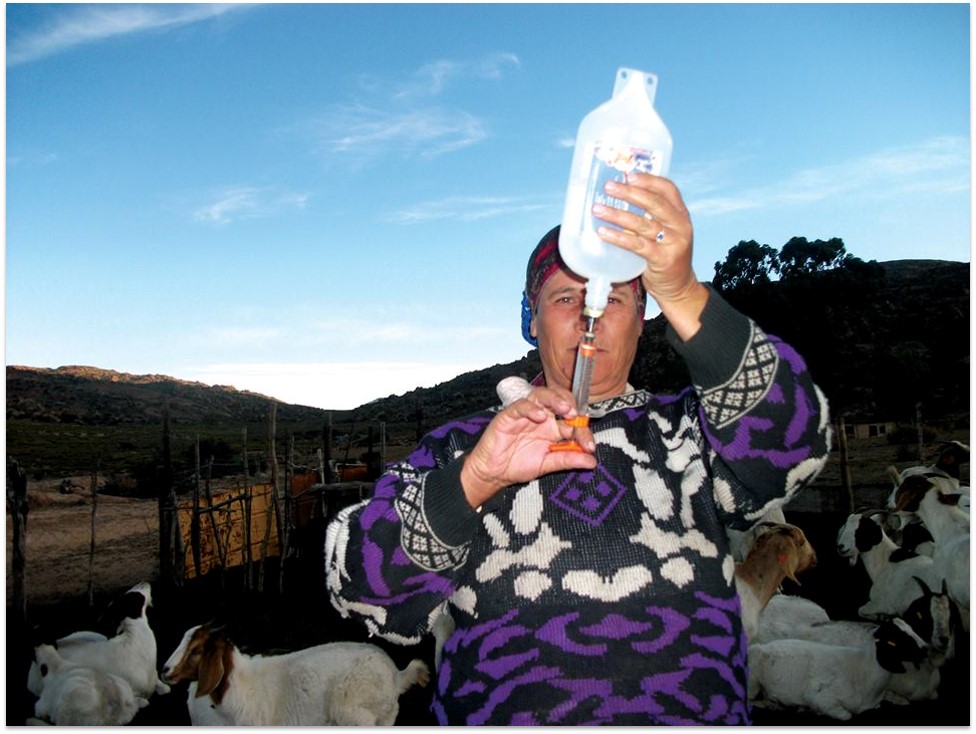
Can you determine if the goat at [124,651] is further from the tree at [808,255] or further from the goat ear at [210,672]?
the tree at [808,255]

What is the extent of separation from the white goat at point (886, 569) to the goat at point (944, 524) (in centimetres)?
14

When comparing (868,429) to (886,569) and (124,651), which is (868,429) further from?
(124,651)

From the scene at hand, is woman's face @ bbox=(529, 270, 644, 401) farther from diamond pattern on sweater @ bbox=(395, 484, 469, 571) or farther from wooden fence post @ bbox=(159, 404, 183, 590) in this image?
wooden fence post @ bbox=(159, 404, 183, 590)

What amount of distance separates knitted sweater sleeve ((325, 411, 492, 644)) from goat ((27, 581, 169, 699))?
565 cm

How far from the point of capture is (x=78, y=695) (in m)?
5.93

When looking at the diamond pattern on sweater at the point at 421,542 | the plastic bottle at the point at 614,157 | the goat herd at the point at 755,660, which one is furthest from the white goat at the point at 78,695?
the plastic bottle at the point at 614,157

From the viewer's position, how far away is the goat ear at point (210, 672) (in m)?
4.98

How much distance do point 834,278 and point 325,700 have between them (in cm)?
2682

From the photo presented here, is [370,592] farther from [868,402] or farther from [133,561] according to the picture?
[868,402]

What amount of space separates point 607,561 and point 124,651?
6216 mm

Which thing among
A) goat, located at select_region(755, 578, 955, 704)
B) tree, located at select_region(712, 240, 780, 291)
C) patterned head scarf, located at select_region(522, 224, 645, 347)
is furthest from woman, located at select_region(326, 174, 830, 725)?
tree, located at select_region(712, 240, 780, 291)

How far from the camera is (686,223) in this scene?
1.59 m

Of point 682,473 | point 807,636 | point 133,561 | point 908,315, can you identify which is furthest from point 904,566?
point 908,315

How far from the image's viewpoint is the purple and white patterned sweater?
66.7 inches
